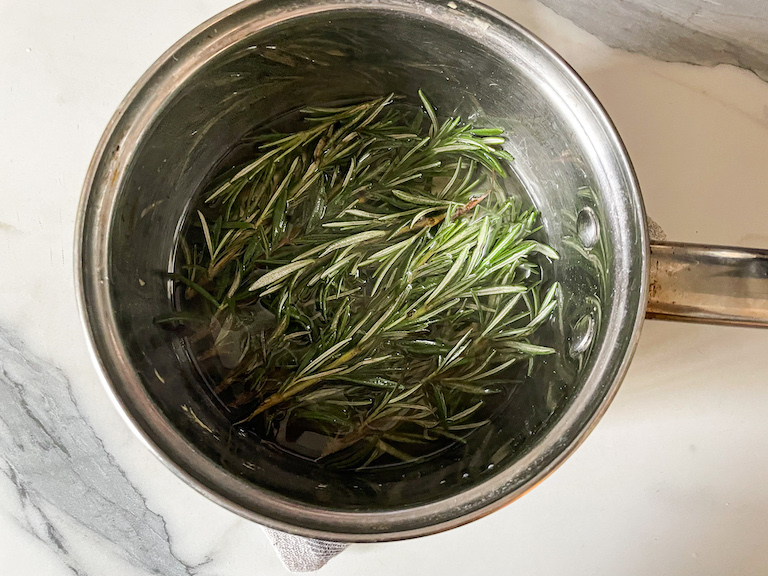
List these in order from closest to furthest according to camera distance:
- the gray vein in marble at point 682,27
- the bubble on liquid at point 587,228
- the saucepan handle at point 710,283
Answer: the saucepan handle at point 710,283 → the bubble on liquid at point 587,228 → the gray vein in marble at point 682,27

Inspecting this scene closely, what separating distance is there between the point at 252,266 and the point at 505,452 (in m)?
0.42

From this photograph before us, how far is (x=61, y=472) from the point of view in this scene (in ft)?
3.01

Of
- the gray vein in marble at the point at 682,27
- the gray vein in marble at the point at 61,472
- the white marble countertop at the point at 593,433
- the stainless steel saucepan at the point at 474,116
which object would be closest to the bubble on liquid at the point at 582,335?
the stainless steel saucepan at the point at 474,116

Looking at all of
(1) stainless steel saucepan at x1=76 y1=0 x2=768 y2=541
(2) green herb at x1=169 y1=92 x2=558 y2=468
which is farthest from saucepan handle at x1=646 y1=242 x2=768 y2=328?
(2) green herb at x1=169 y1=92 x2=558 y2=468

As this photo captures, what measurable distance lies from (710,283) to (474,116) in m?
0.40

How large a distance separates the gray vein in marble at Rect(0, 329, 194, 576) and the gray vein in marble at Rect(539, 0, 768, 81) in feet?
3.30

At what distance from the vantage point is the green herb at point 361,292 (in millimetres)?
773

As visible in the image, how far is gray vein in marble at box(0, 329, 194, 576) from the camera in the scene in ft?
2.98

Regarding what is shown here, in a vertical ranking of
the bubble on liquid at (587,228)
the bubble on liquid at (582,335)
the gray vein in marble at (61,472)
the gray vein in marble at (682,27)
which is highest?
the gray vein in marble at (682,27)

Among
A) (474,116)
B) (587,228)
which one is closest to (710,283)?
(587,228)

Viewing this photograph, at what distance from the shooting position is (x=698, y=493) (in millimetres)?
940

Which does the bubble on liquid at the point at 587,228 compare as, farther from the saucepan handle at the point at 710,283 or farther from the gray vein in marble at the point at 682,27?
the gray vein in marble at the point at 682,27

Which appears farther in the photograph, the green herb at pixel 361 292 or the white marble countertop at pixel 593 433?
the white marble countertop at pixel 593 433

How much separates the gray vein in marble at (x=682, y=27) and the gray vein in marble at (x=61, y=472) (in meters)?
1.01
